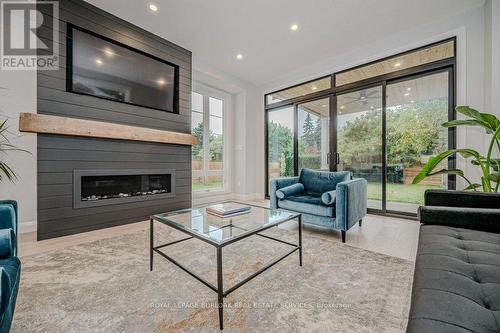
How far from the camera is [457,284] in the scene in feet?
2.71

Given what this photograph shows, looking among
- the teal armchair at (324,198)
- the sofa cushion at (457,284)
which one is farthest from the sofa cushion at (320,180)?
the sofa cushion at (457,284)

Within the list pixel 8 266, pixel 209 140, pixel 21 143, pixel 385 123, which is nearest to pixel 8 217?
pixel 8 266

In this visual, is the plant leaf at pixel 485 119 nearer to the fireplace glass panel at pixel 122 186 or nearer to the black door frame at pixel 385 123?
the black door frame at pixel 385 123

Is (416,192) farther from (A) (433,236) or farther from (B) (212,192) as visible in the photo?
(B) (212,192)

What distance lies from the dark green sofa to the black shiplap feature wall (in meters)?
3.35

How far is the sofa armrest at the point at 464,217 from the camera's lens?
141 cm

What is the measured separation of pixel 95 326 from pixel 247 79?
494 cm

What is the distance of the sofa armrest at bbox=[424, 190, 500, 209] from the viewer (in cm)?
161

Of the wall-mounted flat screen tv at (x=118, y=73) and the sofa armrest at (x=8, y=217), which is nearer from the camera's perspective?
the sofa armrest at (x=8, y=217)

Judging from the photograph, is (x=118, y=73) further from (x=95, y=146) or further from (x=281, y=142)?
(x=281, y=142)

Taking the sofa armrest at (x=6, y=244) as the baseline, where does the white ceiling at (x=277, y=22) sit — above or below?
above

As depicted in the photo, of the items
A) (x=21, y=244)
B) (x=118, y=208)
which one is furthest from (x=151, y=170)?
(x=21, y=244)

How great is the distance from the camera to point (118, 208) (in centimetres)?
304

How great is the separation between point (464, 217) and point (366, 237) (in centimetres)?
122
